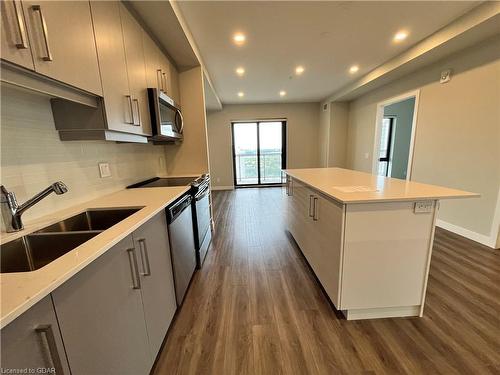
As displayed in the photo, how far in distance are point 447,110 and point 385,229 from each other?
2906mm

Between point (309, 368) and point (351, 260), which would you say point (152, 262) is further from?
point (351, 260)

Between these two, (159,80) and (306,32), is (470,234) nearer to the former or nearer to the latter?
(306,32)

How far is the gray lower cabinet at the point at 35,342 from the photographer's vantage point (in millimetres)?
499

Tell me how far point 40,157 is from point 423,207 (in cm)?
238

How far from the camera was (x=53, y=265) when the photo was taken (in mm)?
687

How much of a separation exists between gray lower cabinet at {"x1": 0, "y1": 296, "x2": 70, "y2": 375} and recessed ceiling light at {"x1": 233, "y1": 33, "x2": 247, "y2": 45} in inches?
121

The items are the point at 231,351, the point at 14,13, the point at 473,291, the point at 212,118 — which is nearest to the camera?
the point at 14,13

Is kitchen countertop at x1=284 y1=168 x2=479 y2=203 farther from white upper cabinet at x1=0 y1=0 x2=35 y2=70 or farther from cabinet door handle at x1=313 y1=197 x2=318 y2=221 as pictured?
white upper cabinet at x1=0 y1=0 x2=35 y2=70

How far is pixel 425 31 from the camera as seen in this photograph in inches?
105

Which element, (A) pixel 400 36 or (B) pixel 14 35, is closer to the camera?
(B) pixel 14 35

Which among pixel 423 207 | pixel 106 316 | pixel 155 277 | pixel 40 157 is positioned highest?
pixel 40 157

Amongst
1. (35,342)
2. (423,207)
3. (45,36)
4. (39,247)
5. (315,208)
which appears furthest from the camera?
(315,208)

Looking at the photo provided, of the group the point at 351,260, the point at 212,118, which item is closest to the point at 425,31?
the point at 351,260

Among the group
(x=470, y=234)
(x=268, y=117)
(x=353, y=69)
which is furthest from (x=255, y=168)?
(x=470, y=234)
